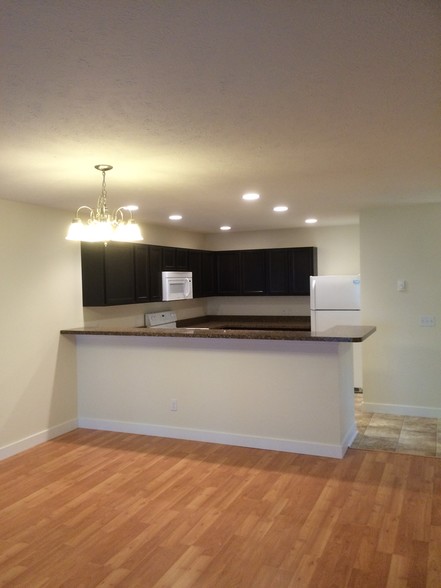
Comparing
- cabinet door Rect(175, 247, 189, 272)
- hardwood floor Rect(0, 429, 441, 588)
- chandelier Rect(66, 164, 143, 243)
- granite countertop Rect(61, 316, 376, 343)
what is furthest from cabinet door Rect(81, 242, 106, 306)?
chandelier Rect(66, 164, 143, 243)

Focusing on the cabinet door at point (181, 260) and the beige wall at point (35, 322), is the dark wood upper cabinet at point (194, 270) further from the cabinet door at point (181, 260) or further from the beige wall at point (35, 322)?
the beige wall at point (35, 322)

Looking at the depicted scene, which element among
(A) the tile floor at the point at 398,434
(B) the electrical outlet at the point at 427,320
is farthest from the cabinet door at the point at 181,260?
(B) the electrical outlet at the point at 427,320

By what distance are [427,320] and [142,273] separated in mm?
3353

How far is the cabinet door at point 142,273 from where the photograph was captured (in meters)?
5.91

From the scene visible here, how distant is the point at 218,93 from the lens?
2078 mm

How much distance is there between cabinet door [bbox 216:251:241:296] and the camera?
787 centimetres

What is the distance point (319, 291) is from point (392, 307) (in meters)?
1.19

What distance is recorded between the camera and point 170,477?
12.7 ft

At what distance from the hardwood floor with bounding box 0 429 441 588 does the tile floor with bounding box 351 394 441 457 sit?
242 millimetres

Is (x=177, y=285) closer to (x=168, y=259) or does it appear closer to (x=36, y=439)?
(x=168, y=259)

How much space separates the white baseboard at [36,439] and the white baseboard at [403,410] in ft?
10.9

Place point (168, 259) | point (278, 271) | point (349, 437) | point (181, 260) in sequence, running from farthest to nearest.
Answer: point (278, 271), point (181, 260), point (168, 259), point (349, 437)

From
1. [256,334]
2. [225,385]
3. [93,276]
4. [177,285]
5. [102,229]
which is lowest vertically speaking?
[225,385]

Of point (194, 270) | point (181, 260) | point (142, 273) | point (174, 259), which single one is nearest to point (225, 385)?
point (142, 273)
